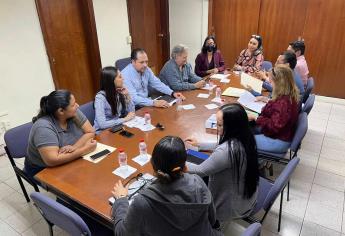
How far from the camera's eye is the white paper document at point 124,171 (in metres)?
1.76

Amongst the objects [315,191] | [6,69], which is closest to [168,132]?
[315,191]

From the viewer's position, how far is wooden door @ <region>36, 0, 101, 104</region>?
12.6 feet

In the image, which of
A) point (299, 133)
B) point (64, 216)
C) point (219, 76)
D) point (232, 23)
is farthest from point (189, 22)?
point (64, 216)

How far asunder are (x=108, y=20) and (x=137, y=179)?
3.69m

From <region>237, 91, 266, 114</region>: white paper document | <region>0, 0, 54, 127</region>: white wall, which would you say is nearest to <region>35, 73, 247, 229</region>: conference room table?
<region>237, 91, 266, 114</region>: white paper document

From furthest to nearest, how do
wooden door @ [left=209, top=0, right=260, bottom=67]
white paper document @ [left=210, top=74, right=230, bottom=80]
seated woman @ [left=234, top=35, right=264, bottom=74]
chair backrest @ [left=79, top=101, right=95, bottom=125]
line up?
wooden door @ [left=209, top=0, right=260, bottom=67]
seated woman @ [left=234, top=35, right=264, bottom=74]
white paper document @ [left=210, top=74, right=230, bottom=80]
chair backrest @ [left=79, top=101, right=95, bottom=125]

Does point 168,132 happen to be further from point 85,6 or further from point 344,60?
point 344,60

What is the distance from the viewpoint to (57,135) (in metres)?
2.02

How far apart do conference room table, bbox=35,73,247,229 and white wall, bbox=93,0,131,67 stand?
93.0 inches

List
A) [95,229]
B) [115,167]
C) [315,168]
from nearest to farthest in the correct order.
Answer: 1. [95,229]
2. [115,167]
3. [315,168]

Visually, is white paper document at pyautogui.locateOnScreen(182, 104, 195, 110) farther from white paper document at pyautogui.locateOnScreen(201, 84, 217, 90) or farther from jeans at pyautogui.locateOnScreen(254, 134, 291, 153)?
jeans at pyautogui.locateOnScreen(254, 134, 291, 153)

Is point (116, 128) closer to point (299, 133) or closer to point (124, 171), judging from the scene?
point (124, 171)

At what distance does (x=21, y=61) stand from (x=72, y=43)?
0.91 meters

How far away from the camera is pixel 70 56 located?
4250mm
